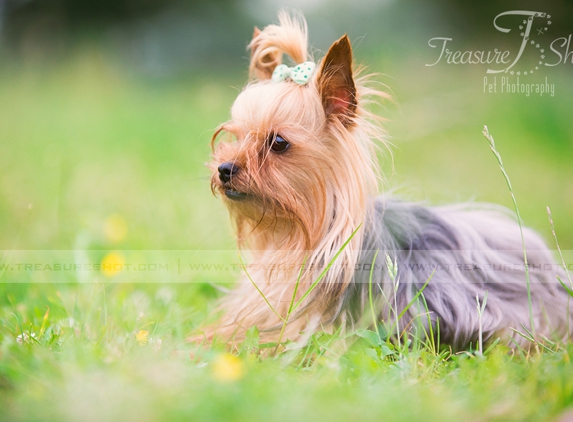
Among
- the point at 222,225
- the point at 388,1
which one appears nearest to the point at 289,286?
the point at 222,225

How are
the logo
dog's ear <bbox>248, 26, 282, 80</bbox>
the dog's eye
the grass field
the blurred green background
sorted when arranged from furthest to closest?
the logo → the blurred green background → dog's ear <bbox>248, 26, 282, 80</bbox> → the dog's eye → the grass field

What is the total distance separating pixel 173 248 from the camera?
3514mm

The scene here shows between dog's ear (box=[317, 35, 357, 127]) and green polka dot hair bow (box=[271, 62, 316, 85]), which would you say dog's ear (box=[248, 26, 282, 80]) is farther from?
dog's ear (box=[317, 35, 357, 127])

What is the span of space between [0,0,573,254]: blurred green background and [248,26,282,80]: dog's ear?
291 millimetres

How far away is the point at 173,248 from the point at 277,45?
168 cm

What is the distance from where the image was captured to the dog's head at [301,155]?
6.93 feet

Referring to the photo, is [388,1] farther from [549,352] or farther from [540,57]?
[549,352]

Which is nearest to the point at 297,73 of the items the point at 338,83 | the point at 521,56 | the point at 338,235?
the point at 338,83

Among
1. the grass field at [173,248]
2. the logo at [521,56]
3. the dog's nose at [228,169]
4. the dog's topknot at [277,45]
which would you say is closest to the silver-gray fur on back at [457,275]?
the grass field at [173,248]

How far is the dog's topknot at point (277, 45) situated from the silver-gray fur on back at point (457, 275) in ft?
2.77

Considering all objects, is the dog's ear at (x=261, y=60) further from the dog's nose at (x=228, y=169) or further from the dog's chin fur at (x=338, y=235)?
the dog's nose at (x=228, y=169)

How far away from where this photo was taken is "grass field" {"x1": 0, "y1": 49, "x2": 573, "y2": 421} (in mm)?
1460

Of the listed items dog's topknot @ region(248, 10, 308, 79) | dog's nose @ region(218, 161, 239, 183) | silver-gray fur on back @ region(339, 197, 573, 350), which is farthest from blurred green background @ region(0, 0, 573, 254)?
dog's nose @ region(218, 161, 239, 183)

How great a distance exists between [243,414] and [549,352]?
54.9 inches
